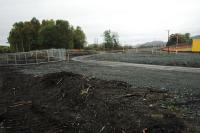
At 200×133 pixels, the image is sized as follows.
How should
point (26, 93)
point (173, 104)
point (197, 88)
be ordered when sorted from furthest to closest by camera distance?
point (26, 93)
point (197, 88)
point (173, 104)

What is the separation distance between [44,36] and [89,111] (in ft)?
274

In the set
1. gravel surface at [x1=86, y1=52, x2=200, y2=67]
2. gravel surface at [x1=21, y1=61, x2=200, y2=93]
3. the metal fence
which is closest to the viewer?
gravel surface at [x1=21, y1=61, x2=200, y2=93]

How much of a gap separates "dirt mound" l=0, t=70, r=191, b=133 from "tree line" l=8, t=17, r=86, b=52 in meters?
76.6

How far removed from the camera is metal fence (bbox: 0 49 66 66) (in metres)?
40.7

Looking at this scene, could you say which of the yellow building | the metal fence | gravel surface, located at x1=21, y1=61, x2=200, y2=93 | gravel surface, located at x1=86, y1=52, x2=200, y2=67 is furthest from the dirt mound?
the yellow building

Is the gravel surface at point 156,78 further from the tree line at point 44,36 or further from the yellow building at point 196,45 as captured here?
the tree line at point 44,36

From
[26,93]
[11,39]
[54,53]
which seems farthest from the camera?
[11,39]

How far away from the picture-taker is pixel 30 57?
46.5 m

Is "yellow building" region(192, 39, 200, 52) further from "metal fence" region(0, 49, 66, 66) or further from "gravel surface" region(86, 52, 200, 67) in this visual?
"metal fence" region(0, 49, 66, 66)

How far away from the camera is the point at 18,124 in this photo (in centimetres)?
873

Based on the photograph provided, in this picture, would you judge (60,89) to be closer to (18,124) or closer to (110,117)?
(18,124)

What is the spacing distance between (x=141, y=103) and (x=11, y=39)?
354 feet

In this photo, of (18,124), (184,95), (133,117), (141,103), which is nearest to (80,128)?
(133,117)

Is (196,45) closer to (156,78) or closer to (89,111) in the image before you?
(156,78)
